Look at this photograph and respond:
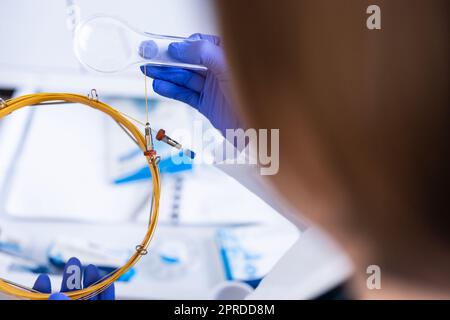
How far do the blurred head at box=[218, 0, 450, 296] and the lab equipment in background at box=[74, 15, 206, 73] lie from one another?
11cm

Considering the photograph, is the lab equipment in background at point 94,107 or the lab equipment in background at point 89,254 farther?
the lab equipment in background at point 89,254

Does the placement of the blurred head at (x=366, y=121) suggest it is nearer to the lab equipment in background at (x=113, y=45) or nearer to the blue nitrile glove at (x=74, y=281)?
the lab equipment in background at (x=113, y=45)

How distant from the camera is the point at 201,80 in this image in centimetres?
67

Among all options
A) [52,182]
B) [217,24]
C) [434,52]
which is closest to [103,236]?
[52,182]

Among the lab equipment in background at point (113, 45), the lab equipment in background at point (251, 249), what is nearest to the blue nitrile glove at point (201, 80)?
the lab equipment in background at point (113, 45)

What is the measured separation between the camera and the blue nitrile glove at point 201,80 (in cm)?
63

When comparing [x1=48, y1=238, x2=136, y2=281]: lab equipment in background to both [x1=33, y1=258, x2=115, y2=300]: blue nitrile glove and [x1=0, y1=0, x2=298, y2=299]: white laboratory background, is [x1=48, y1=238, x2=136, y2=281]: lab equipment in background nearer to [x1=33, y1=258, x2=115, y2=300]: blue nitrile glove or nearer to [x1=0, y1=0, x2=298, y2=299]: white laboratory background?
[x1=0, y1=0, x2=298, y2=299]: white laboratory background

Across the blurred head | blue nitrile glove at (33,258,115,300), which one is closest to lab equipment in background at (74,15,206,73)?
the blurred head

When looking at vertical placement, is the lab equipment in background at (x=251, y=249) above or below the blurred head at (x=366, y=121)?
below

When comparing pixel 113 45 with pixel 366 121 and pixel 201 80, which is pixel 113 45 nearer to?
pixel 201 80

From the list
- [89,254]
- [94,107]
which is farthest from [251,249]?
[94,107]

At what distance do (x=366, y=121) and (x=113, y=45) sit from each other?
0.39 meters
